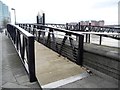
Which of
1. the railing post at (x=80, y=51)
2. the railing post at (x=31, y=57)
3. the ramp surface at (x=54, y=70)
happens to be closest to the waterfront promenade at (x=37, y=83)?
the railing post at (x=31, y=57)

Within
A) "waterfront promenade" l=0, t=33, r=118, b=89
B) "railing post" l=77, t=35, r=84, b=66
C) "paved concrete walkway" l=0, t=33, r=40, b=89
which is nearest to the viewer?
"waterfront promenade" l=0, t=33, r=118, b=89

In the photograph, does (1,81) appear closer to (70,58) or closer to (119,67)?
(70,58)

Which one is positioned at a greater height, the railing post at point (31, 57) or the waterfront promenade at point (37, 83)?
the railing post at point (31, 57)

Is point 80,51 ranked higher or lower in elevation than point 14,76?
higher

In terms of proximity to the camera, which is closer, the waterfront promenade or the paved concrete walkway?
the waterfront promenade

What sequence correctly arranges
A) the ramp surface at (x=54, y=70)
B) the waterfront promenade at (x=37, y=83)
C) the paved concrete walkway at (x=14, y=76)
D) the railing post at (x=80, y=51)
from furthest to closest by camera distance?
the railing post at (x=80, y=51)
the ramp surface at (x=54, y=70)
the paved concrete walkway at (x=14, y=76)
the waterfront promenade at (x=37, y=83)

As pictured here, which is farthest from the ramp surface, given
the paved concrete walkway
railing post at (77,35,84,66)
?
the paved concrete walkway

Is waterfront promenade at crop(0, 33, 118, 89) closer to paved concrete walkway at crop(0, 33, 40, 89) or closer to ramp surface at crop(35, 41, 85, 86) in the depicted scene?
paved concrete walkway at crop(0, 33, 40, 89)

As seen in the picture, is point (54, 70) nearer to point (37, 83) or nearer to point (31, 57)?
point (37, 83)

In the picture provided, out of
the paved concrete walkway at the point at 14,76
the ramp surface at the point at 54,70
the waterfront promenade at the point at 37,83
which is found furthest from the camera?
the ramp surface at the point at 54,70

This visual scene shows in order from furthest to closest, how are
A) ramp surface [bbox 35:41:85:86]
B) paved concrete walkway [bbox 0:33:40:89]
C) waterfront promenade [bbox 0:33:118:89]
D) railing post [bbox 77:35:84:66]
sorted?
railing post [bbox 77:35:84:66] < ramp surface [bbox 35:41:85:86] < paved concrete walkway [bbox 0:33:40:89] < waterfront promenade [bbox 0:33:118:89]

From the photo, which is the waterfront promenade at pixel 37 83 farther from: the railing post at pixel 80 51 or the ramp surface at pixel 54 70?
the railing post at pixel 80 51

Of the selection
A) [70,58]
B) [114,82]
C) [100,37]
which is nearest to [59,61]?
[70,58]

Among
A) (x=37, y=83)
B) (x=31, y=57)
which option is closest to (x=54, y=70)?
(x=37, y=83)
